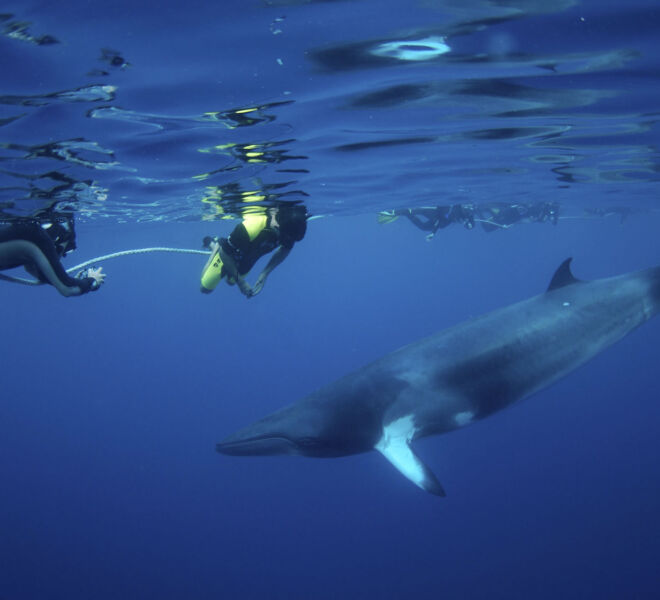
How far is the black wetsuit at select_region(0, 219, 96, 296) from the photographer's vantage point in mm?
6574

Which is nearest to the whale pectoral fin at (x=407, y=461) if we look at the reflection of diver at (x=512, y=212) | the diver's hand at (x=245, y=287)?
the diver's hand at (x=245, y=287)

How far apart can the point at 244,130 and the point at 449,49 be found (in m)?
4.46

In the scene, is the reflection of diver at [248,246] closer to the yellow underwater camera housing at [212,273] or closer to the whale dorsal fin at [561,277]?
the yellow underwater camera housing at [212,273]

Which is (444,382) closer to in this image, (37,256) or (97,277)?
(97,277)

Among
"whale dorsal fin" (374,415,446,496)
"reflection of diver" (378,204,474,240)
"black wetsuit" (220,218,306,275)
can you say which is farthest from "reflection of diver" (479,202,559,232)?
"whale dorsal fin" (374,415,446,496)

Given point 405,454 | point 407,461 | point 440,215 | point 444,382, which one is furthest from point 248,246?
point 440,215

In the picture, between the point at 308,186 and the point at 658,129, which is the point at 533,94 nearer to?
the point at 658,129

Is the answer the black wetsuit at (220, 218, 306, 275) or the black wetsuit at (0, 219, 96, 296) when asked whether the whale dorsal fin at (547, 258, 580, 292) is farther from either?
the black wetsuit at (0, 219, 96, 296)

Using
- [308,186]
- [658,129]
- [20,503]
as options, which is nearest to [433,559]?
[308,186]

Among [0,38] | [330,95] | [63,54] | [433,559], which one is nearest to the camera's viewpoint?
[0,38]

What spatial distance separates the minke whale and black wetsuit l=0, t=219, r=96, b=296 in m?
3.45

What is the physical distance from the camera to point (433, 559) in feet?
69.2

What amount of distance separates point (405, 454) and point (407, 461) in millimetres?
180

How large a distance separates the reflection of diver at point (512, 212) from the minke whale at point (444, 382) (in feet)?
51.7
